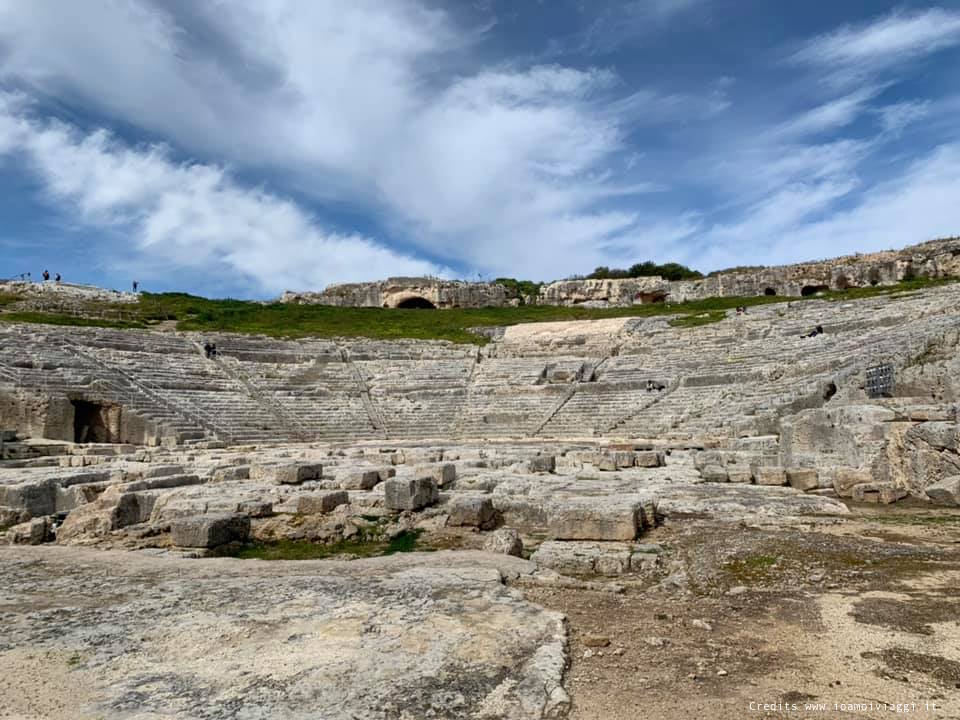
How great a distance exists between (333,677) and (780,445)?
11.7 meters

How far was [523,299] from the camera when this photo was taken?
51.2 m

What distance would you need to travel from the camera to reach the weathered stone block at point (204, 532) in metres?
6.64

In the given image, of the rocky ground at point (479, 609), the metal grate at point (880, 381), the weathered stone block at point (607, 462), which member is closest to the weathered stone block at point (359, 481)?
the rocky ground at point (479, 609)

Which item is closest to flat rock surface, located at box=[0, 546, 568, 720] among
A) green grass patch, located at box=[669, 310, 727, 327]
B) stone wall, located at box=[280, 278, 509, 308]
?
green grass patch, located at box=[669, 310, 727, 327]

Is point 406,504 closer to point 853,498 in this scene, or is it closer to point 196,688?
point 196,688

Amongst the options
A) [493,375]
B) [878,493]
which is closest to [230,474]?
[878,493]

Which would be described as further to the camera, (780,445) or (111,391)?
(111,391)

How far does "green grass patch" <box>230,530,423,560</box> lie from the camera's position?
264 inches

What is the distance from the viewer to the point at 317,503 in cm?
831

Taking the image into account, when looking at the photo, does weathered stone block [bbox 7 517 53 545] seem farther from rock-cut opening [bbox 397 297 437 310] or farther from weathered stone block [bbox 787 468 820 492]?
rock-cut opening [bbox 397 297 437 310]

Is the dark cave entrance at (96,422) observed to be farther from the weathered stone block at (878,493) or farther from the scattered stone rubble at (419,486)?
the weathered stone block at (878,493)

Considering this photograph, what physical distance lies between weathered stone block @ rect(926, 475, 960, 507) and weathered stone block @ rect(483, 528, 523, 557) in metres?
5.58

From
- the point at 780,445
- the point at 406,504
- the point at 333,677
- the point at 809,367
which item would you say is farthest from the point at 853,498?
the point at 809,367

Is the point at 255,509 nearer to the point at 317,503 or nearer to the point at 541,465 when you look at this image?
the point at 317,503
